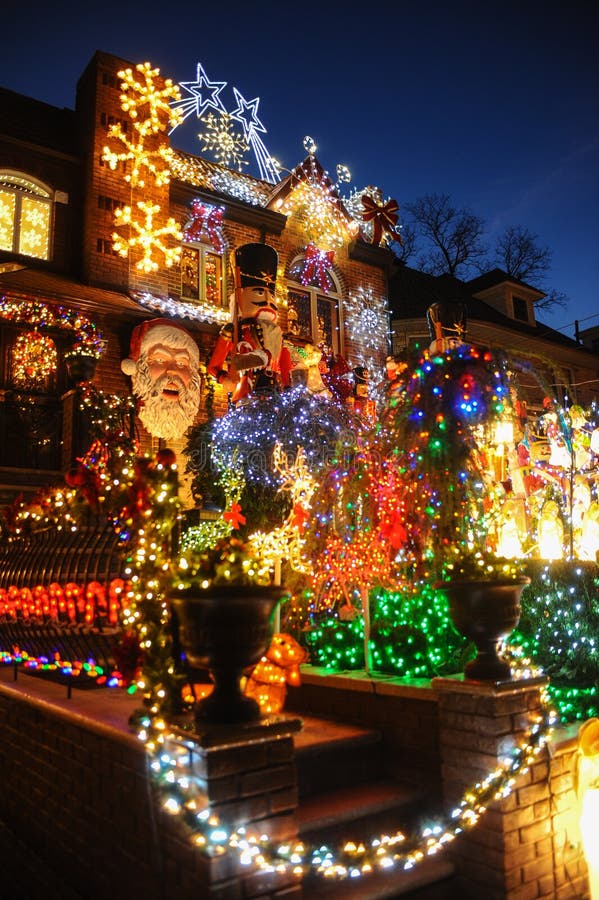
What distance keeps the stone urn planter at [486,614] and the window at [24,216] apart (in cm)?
1062

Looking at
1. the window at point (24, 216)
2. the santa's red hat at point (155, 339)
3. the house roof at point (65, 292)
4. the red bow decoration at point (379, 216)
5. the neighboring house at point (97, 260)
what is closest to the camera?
the house roof at point (65, 292)

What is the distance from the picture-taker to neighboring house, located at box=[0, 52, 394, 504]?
36.2 feet

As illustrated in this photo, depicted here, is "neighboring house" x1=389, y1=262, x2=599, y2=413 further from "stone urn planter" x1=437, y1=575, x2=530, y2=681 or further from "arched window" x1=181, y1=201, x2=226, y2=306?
"stone urn planter" x1=437, y1=575, x2=530, y2=681

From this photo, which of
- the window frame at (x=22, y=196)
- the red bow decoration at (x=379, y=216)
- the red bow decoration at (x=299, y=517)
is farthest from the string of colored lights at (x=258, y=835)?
the red bow decoration at (x=379, y=216)

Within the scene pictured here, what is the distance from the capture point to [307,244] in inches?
611

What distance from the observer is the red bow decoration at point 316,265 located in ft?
50.4

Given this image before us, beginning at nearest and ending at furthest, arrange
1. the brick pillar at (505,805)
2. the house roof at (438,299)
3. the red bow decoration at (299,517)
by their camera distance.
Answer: the brick pillar at (505,805)
the red bow decoration at (299,517)
the house roof at (438,299)

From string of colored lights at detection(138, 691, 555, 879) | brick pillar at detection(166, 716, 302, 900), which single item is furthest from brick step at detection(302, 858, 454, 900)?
brick pillar at detection(166, 716, 302, 900)

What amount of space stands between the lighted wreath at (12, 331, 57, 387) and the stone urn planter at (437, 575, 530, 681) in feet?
30.5

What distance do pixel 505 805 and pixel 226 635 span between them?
203 cm

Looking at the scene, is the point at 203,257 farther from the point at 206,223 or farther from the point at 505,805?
the point at 505,805

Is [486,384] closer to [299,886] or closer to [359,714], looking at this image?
[359,714]

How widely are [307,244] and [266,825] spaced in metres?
14.1

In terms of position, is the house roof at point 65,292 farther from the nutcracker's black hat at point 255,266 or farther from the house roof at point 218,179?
the house roof at point 218,179
